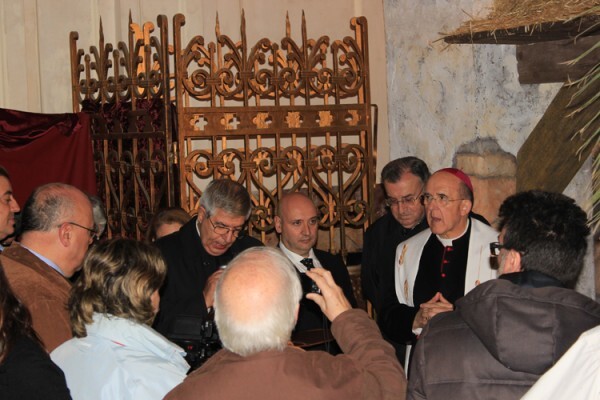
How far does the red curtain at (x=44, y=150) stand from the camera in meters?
5.76

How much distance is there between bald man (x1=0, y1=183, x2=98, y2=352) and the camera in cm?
312

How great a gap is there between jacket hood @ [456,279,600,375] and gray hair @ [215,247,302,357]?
0.51 m

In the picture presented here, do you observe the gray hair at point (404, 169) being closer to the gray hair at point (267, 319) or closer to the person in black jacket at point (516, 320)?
the person in black jacket at point (516, 320)

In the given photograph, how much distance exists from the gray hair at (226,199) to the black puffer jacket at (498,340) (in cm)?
193

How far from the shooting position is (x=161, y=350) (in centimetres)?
268

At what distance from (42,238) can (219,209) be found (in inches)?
42.6

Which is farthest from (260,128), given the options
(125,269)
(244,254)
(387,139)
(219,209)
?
(244,254)

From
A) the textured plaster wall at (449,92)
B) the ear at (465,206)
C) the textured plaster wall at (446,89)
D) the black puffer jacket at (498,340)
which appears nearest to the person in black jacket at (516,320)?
the black puffer jacket at (498,340)

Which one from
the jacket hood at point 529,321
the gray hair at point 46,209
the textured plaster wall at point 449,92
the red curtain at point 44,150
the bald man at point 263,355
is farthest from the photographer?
the red curtain at point 44,150

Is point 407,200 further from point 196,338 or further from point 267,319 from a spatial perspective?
point 267,319

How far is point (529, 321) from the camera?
2281mm


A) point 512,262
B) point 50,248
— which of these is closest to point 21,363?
point 50,248

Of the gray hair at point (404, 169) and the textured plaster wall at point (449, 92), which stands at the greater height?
the textured plaster wall at point (449, 92)

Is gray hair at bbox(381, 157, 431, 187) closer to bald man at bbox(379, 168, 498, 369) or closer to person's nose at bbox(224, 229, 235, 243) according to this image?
bald man at bbox(379, 168, 498, 369)
